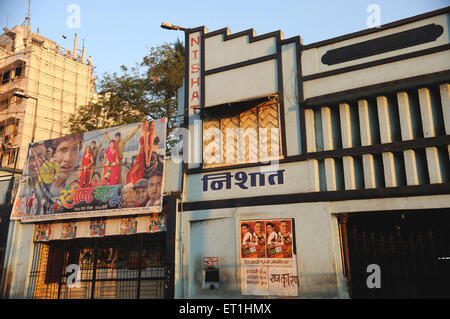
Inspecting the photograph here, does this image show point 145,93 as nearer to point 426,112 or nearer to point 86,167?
point 86,167

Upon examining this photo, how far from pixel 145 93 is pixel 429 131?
705 inches

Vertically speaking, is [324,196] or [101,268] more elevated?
[324,196]

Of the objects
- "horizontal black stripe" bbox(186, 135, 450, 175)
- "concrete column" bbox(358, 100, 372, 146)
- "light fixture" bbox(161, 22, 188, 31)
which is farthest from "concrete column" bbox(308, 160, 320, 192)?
"light fixture" bbox(161, 22, 188, 31)

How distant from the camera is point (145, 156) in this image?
1529cm

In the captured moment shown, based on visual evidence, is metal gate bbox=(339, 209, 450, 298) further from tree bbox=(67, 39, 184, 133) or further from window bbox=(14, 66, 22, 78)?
window bbox=(14, 66, 22, 78)

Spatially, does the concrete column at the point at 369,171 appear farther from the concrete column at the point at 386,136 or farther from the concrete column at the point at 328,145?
the concrete column at the point at 328,145

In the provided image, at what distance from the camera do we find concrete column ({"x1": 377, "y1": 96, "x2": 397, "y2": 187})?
462 inches

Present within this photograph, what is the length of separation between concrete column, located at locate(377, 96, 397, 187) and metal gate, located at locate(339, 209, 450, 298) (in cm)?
109

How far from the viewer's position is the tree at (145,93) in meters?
24.7

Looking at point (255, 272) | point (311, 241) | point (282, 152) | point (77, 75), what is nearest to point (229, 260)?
point (255, 272)

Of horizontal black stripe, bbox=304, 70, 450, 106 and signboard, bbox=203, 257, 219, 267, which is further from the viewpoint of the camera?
signboard, bbox=203, 257, 219, 267

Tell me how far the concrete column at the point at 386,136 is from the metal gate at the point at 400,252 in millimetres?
1088

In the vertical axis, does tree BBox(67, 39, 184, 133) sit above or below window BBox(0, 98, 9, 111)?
below

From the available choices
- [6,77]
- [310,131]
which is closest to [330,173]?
[310,131]
